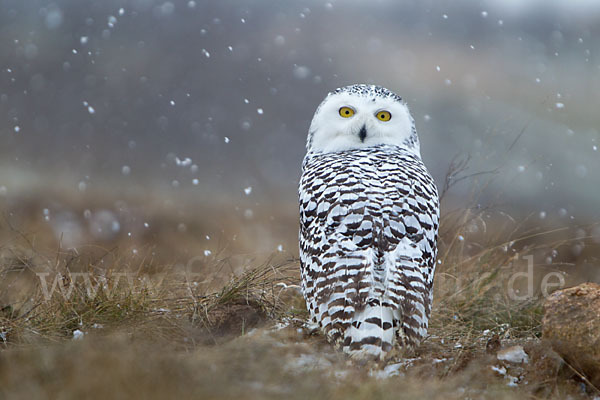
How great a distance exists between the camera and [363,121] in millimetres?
4152

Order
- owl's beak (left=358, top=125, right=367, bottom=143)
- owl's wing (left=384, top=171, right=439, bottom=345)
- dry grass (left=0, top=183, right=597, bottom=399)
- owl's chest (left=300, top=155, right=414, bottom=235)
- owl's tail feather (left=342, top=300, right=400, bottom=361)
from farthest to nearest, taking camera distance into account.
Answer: owl's beak (left=358, top=125, right=367, bottom=143), owl's chest (left=300, top=155, right=414, bottom=235), owl's wing (left=384, top=171, right=439, bottom=345), owl's tail feather (left=342, top=300, right=400, bottom=361), dry grass (left=0, top=183, right=597, bottom=399)

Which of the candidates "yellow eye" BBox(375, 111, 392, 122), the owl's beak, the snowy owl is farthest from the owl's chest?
"yellow eye" BBox(375, 111, 392, 122)

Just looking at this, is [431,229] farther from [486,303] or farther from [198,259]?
[198,259]

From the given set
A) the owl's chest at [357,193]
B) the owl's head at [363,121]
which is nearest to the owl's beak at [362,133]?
the owl's head at [363,121]

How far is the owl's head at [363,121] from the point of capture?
4176 millimetres

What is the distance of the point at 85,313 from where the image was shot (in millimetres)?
3418

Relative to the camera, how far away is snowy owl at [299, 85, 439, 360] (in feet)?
9.91

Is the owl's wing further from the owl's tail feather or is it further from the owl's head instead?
→ the owl's head

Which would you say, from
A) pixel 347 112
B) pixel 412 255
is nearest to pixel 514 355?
pixel 412 255

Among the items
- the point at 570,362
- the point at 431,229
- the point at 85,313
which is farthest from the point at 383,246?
the point at 85,313

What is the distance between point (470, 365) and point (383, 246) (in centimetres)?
78

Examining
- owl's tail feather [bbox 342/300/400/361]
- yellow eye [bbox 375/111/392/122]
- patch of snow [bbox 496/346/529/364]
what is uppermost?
yellow eye [bbox 375/111/392/122]

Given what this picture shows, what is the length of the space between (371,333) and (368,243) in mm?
522

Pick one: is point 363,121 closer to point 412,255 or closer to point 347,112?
point 347,112
